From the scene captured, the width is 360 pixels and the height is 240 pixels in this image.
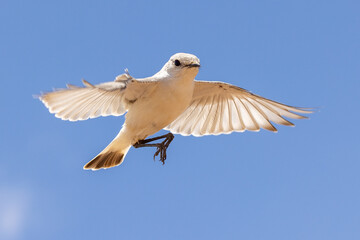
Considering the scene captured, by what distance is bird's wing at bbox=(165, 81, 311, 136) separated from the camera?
36.1 ft

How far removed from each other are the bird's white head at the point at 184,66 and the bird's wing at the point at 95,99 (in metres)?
0.47

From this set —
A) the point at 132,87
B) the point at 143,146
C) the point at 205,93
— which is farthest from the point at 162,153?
the point at 205,93

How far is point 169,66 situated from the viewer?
9086mm

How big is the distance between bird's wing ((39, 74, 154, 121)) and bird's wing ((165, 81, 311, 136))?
2.11 meters

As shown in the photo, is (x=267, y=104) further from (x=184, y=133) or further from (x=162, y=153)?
(x=162, y=153)

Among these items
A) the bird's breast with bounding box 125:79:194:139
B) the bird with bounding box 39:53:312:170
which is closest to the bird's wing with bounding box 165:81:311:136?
the bird with bounding box 39:53:312:170

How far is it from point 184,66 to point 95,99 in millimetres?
1575

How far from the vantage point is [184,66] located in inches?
347

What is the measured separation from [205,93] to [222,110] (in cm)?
65

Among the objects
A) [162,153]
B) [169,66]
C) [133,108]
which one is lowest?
[162,153]

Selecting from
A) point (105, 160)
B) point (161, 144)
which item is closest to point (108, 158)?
point (105, 160)

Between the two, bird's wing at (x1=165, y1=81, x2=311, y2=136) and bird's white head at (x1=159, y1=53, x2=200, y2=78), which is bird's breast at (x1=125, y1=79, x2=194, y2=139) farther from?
bird's wing at (x1=165, y1=81, x2=311, y2=136)

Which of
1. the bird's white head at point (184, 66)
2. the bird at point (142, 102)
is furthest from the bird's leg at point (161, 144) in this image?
the bird's white head at point (184, 66)

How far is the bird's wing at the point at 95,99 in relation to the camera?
8.52 metres
